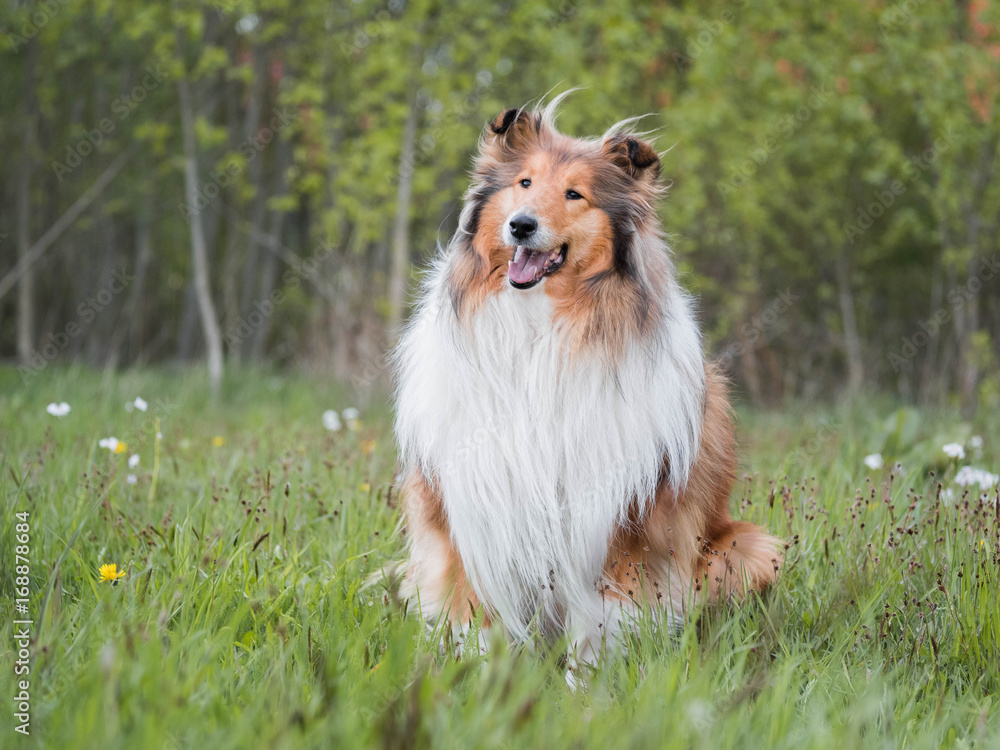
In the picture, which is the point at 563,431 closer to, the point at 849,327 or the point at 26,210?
the point at 849,327

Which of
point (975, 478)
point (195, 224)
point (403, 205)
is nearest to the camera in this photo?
point (975, 478)

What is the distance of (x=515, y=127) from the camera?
3449 mm

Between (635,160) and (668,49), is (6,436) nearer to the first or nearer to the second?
(635,160)

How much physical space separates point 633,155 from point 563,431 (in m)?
1.16

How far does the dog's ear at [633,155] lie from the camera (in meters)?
3.33

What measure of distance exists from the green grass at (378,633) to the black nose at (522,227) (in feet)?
4.31

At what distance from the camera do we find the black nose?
10.1 feet

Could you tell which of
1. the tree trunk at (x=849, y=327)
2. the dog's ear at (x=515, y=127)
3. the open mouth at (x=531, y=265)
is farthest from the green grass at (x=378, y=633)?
the tree trunk at (x=849, y=327)

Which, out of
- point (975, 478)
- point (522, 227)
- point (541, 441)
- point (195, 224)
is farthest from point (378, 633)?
point (195, 224)

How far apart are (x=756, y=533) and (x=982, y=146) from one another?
7921mm

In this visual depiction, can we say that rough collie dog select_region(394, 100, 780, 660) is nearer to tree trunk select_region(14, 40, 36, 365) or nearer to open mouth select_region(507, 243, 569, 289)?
open mouth select_region(507, 243, 569, 289)

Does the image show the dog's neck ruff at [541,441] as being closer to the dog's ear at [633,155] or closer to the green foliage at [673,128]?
the dog's ear at [633,155]

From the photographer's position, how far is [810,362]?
10.2 m

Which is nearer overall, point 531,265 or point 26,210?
point 531,265
